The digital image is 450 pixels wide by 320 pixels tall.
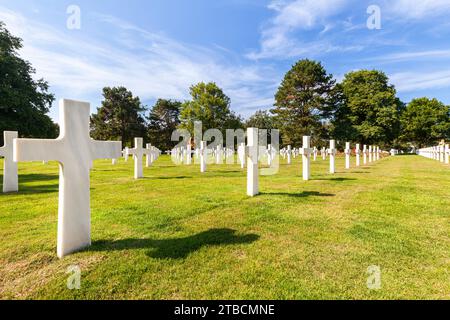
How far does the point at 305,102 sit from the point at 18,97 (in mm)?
37437

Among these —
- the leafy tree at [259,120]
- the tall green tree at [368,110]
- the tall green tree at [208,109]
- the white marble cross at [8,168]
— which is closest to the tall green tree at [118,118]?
the tall green tree at [208,109]

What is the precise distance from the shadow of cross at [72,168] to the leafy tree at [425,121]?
63.7 m

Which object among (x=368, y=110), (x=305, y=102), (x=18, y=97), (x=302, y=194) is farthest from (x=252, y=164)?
(x=368, y=110)

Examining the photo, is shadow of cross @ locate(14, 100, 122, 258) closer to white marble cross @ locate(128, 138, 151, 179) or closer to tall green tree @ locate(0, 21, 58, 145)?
white marble cross @ locate(128, 138, 151, 179)

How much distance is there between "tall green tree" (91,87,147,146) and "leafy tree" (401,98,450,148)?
53297 millimetres

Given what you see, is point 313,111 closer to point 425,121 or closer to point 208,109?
point 208,109

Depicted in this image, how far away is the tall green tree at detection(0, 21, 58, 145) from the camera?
19531 mm

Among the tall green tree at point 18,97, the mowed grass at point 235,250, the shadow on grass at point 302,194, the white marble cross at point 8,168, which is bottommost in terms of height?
the mowed grass at point 235,250

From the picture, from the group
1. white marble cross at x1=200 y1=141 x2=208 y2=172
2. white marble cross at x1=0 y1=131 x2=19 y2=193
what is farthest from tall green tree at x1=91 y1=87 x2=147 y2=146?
white marble cross at x1=0 y1=131 x2=19 y2=193

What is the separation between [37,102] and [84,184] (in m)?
24.7

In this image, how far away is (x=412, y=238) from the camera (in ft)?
12.1

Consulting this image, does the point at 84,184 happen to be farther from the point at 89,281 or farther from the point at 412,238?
the point at 412,238

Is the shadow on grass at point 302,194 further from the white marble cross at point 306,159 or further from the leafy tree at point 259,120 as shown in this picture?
the leafy tree at point 259,120

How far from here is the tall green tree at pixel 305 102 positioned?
142ft
